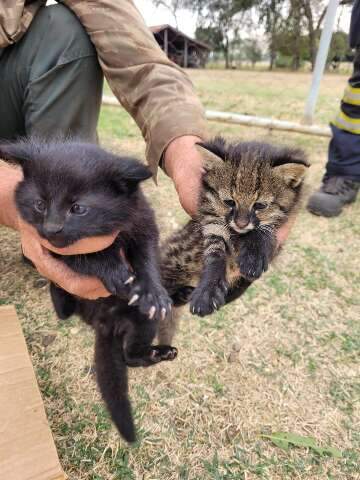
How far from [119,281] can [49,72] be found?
170 centimetres

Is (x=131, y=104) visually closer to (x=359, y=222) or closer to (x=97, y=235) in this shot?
(x=97, y=235)

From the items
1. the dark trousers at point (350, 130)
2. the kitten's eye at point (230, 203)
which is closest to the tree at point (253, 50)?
the dark trousers at point (350, 130)

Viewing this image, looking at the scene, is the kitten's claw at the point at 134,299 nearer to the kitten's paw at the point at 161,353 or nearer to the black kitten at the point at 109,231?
the black kitten at the point at 109,231

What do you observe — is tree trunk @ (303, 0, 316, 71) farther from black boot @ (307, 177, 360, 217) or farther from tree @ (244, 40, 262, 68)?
black boot @ (307, 177, 360, 217)

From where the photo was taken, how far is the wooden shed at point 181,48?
15.6 metres

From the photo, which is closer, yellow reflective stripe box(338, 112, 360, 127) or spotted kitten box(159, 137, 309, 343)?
spotted kitten box(159, 137, 309, 343)

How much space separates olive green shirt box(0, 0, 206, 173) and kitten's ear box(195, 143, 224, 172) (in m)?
0.50

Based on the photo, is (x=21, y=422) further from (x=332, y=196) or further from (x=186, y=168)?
(x=332, y=196)

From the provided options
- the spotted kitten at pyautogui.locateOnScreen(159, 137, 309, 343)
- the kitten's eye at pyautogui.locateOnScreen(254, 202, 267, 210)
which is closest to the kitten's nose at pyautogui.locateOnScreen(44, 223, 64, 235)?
the spotted kitten at pyautogui.locateOnScreen(159, 137, 309, 343)

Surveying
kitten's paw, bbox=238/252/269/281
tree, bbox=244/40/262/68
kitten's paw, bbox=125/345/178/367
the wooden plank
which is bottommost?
tree, bbox=244/40/262/68

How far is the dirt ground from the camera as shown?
2.00 meters

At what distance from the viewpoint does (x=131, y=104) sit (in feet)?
9.10

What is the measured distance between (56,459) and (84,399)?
0.67m

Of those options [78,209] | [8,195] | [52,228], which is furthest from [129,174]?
[8,195]
